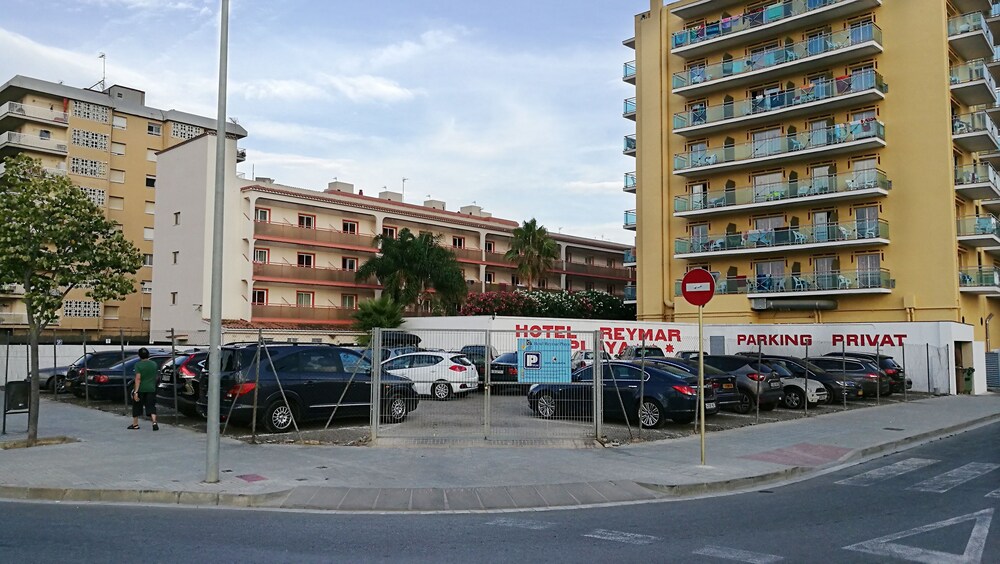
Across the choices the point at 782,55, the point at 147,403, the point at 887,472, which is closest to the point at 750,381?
the point at 887,472

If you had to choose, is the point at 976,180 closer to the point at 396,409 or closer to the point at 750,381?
the point at 750,381

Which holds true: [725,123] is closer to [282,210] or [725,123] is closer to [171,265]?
[282,210]

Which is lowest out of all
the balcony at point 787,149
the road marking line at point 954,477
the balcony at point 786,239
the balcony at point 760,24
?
the road marking line at point 954,477

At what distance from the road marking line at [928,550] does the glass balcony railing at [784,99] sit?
37.4 m

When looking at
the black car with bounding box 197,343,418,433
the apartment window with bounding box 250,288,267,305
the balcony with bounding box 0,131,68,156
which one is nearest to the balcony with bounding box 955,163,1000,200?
the black car with bounding box 197,343,418,433

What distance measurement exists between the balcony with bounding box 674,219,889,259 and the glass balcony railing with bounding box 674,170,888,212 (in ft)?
5.87

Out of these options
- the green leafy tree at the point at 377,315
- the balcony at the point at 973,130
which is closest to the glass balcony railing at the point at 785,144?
the balcony at the point at 973,130

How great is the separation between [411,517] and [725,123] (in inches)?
1611

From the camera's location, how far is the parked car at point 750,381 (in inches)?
846

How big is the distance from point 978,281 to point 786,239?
31.9 feet

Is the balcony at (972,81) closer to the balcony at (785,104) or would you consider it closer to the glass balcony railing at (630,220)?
the balcony at (785,104)

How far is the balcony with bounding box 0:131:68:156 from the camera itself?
5520cm

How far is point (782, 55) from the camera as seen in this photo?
4369 centimetres

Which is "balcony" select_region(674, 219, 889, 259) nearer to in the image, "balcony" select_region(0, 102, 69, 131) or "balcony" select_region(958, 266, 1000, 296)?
"balcony" select_region(958, 266, 1000, 296)
